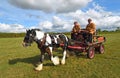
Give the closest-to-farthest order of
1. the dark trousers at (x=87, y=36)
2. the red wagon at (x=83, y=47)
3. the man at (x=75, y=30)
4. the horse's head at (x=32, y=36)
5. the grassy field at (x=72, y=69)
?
1. the grassy field at (x=72, y=69)
2. the horse's head at (x=32, y=36)
3. the red wagon at (x=83, y=47)
4. the dark trousers at (x=87, y=36)
5. the man at (x=75, y=30)

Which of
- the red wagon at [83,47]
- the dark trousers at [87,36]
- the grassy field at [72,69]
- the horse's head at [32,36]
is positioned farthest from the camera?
the dark trousers at [87,36]

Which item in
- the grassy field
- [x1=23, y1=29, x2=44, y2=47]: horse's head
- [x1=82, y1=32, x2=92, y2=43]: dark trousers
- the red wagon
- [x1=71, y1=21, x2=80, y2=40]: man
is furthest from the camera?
[x1=71, y1=21, x2=80, y2=40]: man

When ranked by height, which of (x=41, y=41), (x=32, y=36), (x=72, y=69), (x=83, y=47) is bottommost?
(x=72, y=69)

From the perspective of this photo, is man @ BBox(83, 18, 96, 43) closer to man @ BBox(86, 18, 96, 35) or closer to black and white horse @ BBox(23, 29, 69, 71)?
man @ BBox(86, 18, 96, 35)

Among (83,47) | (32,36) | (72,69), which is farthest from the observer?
(83,47)

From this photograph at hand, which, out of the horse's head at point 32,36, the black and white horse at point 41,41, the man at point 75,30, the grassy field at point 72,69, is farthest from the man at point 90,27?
the horse's head at point 32,36

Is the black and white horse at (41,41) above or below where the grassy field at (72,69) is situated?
above

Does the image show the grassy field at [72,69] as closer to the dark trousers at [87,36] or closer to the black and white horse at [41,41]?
the black and white horse at [41,41]

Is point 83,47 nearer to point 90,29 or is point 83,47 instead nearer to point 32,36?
point 90,29

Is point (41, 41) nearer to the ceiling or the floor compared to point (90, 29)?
nearer to the floor

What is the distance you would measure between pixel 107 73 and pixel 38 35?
13.1 feet

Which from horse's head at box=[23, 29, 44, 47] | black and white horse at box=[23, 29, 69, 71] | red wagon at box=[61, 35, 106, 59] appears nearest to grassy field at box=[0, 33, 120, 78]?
red wagon at box=[61, 35, 106, 59]

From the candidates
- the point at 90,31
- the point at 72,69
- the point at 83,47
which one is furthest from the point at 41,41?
the point at 90,31

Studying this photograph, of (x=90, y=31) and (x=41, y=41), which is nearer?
(x=41, y=41)
